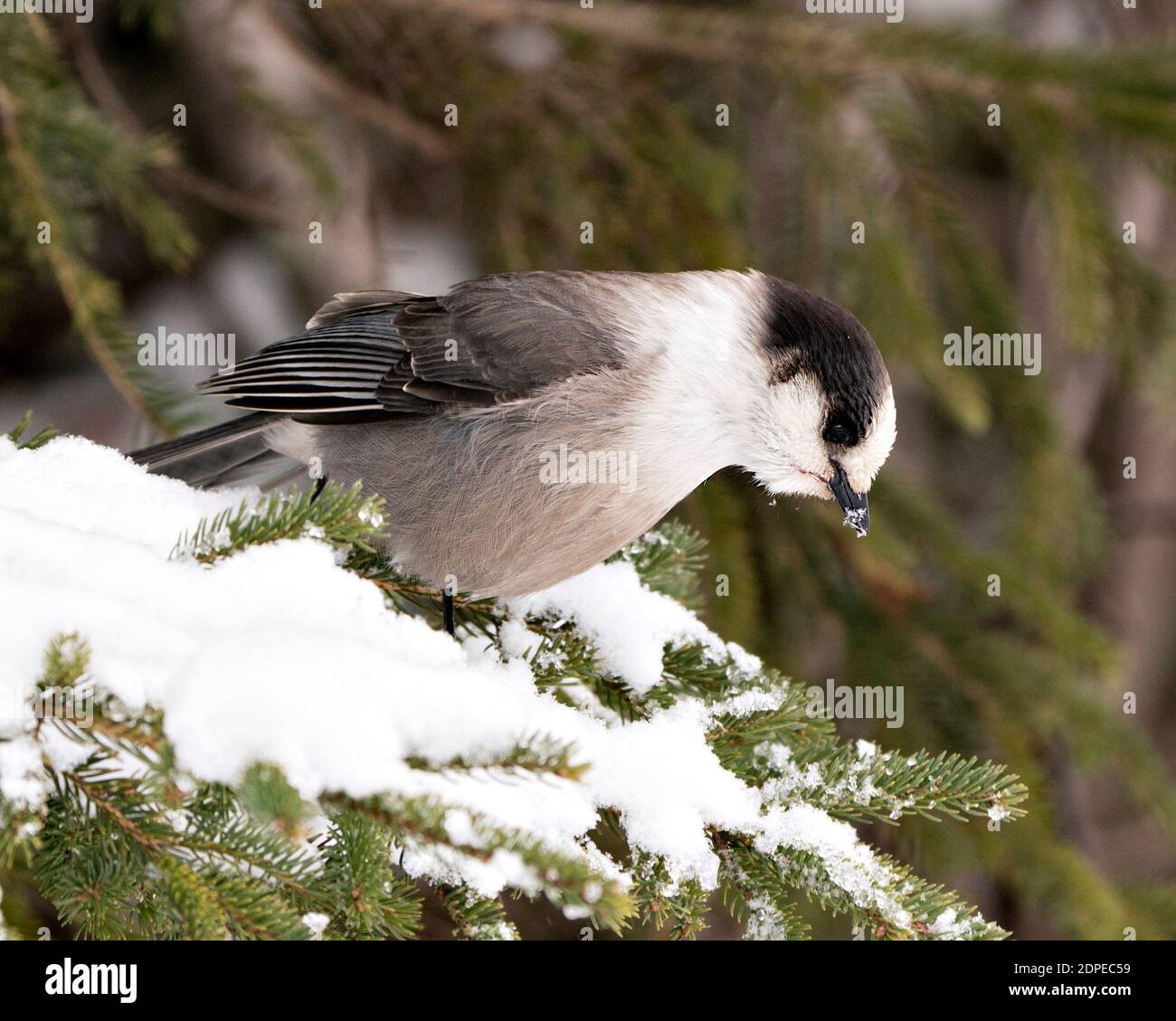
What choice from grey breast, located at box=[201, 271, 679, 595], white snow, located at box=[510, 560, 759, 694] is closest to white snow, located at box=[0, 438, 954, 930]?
white snow, located at box=[510, 560, 759, 694]

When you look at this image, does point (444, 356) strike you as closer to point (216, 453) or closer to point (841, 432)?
point (216, 453)

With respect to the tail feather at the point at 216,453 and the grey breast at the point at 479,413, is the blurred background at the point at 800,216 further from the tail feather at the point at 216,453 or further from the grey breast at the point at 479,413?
the grey breast at the point at 479,413

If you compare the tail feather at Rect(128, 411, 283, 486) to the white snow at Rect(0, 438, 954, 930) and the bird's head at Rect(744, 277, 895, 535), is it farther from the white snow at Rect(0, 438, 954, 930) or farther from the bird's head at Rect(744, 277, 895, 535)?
the bird's head at Rect(744, 277, 895, 535)

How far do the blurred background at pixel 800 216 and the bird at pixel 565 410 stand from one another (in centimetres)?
42

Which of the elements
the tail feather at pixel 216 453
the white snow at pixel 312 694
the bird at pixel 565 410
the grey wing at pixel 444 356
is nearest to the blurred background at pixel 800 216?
the tail feather at pixel 216 453

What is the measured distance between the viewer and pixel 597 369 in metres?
2.49

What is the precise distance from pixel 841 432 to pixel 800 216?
1217 millimetres

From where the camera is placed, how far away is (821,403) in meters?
2.43

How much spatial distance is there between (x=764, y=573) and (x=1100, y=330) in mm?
1177

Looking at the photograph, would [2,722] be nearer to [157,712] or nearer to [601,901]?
[157,712]

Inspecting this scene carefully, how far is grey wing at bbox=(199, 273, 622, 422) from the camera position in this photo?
254 cm

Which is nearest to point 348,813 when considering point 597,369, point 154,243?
point 597,369

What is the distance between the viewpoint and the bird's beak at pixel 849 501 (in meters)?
2.44

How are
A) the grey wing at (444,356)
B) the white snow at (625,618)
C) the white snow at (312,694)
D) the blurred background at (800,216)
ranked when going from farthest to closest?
the blurred background at (800,216) < the grey wing at (444,356) < the white snow at (625,618) < the white snow at (312,694)
